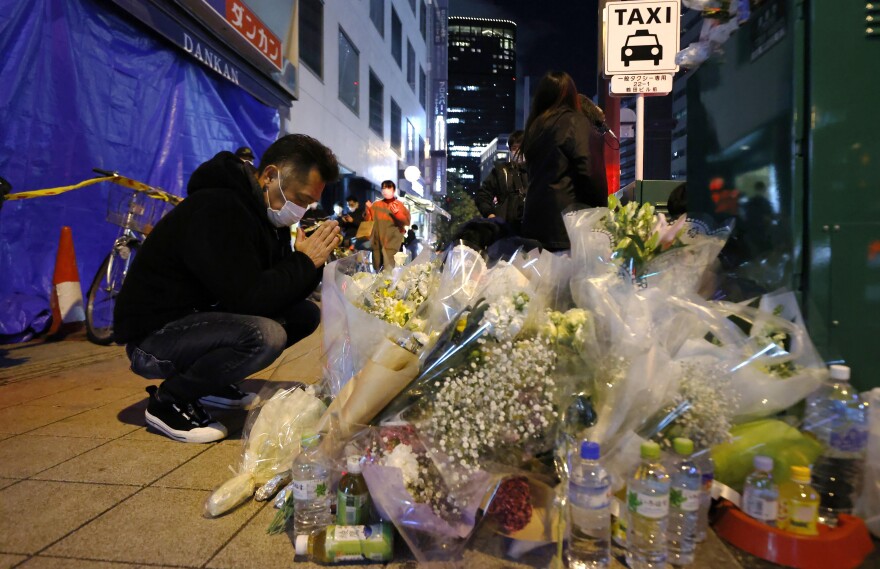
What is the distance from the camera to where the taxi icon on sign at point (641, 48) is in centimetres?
567

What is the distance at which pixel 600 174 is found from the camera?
11.2ft

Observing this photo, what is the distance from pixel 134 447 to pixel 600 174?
3.04 meters

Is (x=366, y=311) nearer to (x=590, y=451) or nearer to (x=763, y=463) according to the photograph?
(x=590, y=451)

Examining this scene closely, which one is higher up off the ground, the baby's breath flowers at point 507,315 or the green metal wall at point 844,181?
the green metal wall at point 844,181

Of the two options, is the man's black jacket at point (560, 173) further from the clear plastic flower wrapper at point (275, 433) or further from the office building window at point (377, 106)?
the office building window at point (377, 106)

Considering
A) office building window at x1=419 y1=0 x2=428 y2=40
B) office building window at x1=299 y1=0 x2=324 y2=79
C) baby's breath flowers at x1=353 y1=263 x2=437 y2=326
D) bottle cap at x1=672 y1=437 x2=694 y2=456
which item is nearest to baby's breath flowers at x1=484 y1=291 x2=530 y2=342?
baby's breath flowers at x1=353 y1=263 x2=437 y2=326

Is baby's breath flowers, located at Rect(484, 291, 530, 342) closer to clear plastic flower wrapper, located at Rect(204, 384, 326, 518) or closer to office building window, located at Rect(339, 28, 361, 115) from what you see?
clear plastic flower wrapper, located at Rect(204, 384, 326, 518)

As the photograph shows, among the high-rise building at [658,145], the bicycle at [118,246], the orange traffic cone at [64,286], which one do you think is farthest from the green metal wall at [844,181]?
the high-rise building at [658,145]

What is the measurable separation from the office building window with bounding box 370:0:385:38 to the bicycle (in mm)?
15821

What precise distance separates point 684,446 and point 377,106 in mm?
20280

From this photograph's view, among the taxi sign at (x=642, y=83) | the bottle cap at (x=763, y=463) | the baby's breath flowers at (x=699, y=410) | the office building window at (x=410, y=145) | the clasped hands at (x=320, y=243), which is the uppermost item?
the office building window at (x=410, y=145)

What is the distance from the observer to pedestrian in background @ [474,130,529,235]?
6.08 m

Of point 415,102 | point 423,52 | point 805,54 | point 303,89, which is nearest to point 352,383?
point 805,54

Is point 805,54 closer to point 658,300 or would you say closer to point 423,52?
point 658,300
